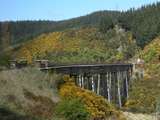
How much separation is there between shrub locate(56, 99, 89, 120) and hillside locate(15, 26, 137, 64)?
3048 inches

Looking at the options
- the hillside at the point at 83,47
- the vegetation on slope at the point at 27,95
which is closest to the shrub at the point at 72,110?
the vegetation on slope at the point at 27,95

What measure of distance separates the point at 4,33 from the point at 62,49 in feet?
84.9

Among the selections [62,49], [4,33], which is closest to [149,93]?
[4,33]

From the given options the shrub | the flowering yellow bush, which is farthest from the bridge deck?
the shrub

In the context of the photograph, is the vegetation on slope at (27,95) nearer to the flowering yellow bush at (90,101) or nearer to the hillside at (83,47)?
the flowering yellow bush at (90,101)

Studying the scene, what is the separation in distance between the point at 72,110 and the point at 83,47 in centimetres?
11214

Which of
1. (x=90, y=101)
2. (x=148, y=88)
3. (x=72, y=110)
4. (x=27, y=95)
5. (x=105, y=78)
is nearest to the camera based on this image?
(x=72, y=110)

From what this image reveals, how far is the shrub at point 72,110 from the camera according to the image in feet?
102

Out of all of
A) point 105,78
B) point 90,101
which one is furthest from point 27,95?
point 105,78

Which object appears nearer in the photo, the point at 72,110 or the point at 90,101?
the point at 72,110

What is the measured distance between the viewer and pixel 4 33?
5012 inches

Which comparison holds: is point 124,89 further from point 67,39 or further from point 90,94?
point 67,39

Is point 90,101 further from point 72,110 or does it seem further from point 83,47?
point 83,47

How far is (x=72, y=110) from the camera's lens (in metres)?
31.2
